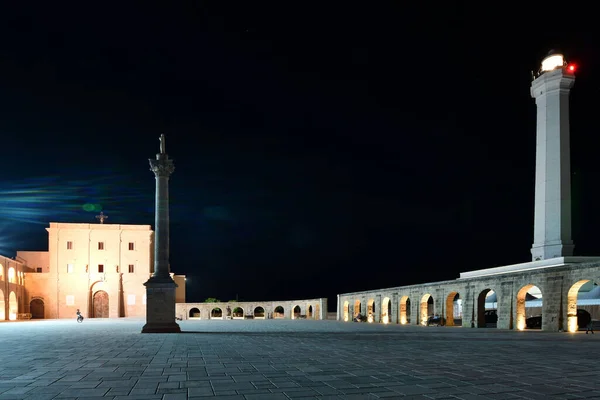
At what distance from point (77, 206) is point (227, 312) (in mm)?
26247

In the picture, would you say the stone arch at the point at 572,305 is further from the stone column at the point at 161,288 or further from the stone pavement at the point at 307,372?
the stone column at the point at 161,288

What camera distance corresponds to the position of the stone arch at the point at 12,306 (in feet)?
158

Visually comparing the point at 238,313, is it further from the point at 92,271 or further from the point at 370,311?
the point at 370,311

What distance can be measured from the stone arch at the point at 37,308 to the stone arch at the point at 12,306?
14.7 ft

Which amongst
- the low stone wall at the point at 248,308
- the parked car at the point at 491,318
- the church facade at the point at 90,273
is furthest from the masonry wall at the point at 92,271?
the parked car at the point at 491,318

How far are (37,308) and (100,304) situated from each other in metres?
6.60

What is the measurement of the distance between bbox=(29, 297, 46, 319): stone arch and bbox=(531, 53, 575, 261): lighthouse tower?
50572 millimetres

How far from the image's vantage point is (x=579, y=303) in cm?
3441

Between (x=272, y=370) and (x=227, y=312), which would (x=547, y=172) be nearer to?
(x=272, y=370)

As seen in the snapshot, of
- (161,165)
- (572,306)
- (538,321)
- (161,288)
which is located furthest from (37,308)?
(572,306)

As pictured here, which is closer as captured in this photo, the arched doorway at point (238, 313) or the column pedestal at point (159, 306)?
the column pedestal at point (159, 306)

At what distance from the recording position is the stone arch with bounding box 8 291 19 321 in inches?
1898

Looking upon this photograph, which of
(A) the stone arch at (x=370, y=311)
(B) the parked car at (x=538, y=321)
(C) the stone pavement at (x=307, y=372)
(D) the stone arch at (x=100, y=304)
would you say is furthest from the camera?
(D) the stone arch at (x=100, y=304)

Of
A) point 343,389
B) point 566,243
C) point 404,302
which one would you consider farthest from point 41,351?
point 566,243
